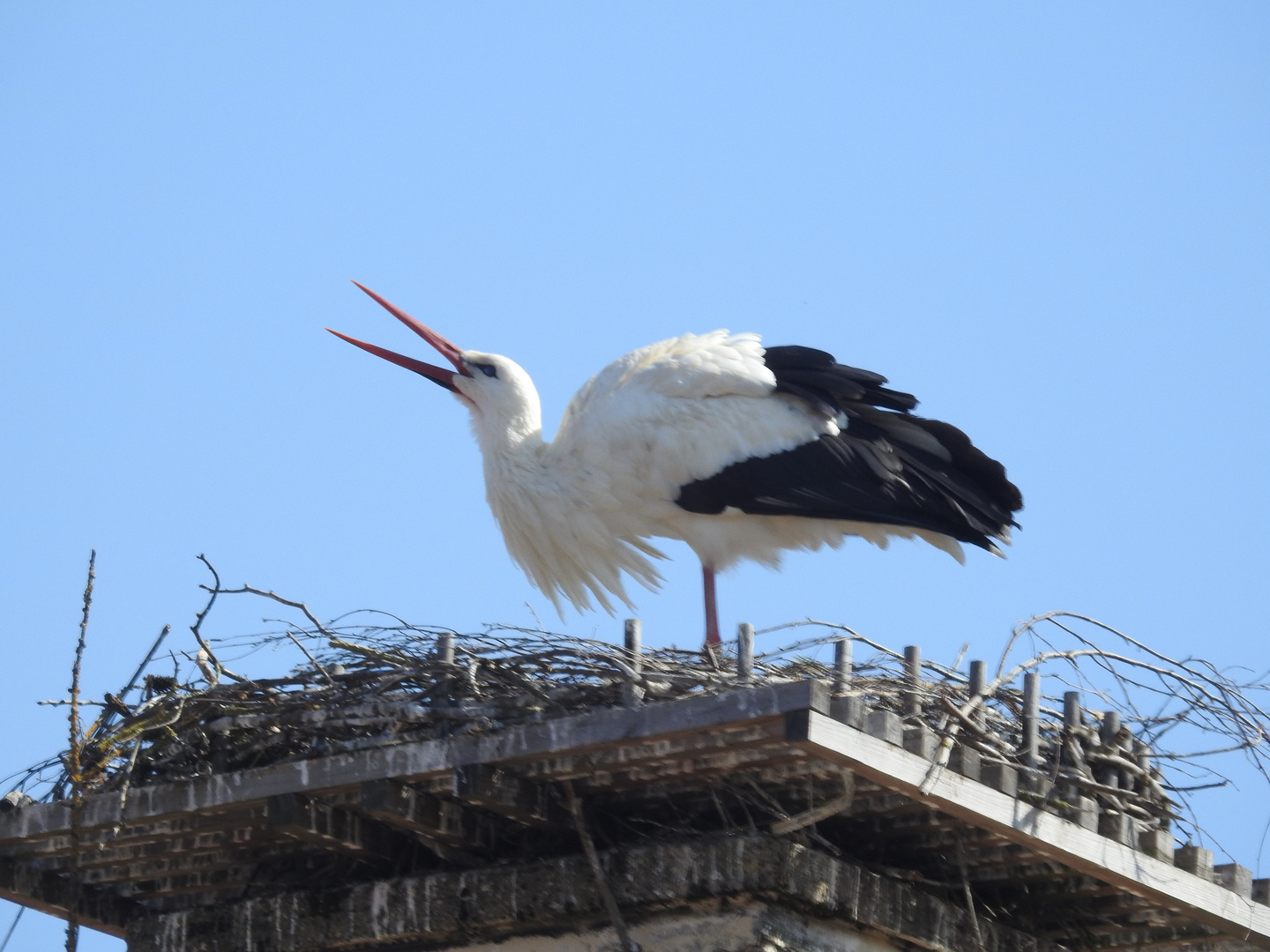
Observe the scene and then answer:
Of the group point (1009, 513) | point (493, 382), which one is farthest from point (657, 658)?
point (493, 382)

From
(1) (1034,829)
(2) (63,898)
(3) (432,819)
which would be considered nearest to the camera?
(1) (1034,829)

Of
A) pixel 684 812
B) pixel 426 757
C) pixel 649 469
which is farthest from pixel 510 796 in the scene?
pixel 649 469

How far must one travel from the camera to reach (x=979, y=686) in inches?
214

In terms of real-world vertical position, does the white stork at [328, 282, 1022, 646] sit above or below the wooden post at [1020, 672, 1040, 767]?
above

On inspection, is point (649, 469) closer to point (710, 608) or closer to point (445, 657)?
point (710, 608)

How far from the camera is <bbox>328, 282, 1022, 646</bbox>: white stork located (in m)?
7.00

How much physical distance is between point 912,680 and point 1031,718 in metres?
0.35

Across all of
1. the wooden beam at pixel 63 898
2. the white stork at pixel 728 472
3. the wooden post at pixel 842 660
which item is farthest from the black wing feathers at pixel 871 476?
the wooden beam at pixel 63 898

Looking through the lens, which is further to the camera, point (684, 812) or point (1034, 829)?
point (684, 812)

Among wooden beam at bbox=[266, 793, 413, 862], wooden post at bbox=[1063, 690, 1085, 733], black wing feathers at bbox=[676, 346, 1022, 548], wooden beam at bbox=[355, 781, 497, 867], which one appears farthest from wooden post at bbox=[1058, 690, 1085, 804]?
wooden beam at bbox=[266, 793, 413, 862]

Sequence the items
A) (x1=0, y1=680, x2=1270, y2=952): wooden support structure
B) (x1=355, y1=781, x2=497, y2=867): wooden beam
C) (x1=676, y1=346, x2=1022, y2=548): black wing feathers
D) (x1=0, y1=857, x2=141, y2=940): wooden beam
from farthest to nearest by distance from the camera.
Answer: (x1=676, y1=346, x2=1022, y2=548): black wing feathers < (x1=0, y1=857, x2=141, y2=940): wooden beam < (x1=355, y1=781, x2=497, y2=867): wooden beam < (x1=0, y1=680, x2=1270, y2=952): wooden support structure

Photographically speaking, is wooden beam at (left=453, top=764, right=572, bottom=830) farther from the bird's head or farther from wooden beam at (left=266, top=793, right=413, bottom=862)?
the bird's head

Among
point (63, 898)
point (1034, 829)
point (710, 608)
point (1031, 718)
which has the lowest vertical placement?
point (63, 898)

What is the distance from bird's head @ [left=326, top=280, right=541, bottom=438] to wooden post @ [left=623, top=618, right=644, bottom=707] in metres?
2.40
